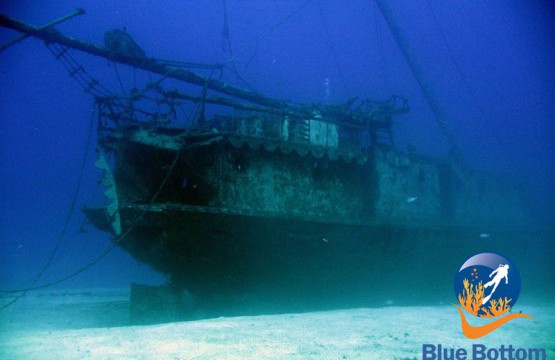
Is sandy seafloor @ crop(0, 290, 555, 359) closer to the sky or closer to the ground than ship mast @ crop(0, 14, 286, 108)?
closer to the ground

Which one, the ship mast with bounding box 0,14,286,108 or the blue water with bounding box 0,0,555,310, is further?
the blue water with bounding box 0,0,555,310

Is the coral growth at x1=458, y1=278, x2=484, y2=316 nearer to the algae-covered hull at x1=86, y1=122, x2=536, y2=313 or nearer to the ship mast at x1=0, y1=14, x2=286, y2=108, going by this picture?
the algae-covered hull at x1=86, y1=122, x2=536, y2=313

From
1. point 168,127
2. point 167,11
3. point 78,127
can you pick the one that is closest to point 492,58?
A: point 167,11

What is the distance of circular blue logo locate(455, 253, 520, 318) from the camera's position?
6586 mm

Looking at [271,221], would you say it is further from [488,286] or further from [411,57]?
[411,57]

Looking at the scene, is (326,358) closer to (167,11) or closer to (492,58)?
(492,58)

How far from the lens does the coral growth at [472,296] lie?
262 inches

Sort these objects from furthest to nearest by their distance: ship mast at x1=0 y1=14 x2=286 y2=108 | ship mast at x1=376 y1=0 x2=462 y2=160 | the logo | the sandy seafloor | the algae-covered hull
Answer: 1. ship mast at x1=376 y1=0 x2=462 y2=160
2. ship mast at x1=0 y1=14 x2=286 y2=108
3. the algae-covered hull
4. the logo
5. the sandy seafloor

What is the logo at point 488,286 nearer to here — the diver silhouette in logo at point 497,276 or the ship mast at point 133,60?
the diver silhouette in logo at point 497,276

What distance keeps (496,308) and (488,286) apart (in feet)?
2.41

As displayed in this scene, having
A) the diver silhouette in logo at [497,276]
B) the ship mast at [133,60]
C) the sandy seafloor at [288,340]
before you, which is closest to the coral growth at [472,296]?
the diver silhouette in logo at [497,276]

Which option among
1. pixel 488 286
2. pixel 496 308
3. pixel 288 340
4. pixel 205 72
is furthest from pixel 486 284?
pixel 205 72

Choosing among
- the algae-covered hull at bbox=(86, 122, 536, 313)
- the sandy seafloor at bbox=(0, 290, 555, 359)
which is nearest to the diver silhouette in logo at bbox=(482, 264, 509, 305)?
→ the sandy seafloor at bbox=(0, 290, 555, 359)

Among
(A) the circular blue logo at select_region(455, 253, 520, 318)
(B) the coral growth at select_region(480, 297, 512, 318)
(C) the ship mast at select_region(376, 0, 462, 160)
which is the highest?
(C) the ship mast at select_region(376, 0, 462, 160)
